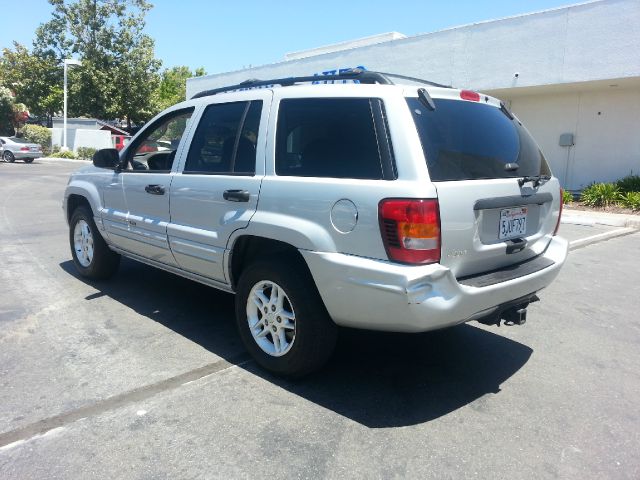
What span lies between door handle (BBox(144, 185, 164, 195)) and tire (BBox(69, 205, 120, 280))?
1.26m

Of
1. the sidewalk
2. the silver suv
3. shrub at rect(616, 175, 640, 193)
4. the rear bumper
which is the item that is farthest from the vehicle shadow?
shrub at rect(616, 175, 640, 193)

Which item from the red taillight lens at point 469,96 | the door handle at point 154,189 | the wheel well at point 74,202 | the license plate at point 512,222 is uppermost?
the red taillight lens at point 469,96

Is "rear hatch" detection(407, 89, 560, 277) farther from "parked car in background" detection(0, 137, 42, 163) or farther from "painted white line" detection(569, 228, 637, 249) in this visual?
"parked car in background" detection(0, 137, 42, 163)

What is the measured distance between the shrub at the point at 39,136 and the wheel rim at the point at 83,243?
37037 mm

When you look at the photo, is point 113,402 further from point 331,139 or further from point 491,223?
point 491,223

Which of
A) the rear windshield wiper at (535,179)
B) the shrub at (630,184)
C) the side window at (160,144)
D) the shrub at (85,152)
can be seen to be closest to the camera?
the rear windshield wiper at (535,179)

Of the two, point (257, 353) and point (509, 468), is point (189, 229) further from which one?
point (509, 468)

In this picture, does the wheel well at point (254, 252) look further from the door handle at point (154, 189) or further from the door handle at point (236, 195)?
the door handle at point (154, 189)

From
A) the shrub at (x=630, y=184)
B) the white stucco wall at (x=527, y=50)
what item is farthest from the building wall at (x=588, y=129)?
the white stucco wall at (x=527, y=50)

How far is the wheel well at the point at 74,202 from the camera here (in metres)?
5.93

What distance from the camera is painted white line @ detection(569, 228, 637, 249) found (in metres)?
9.23

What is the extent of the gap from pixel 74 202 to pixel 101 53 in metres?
38.6

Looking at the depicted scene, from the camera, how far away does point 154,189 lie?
465 centimetres

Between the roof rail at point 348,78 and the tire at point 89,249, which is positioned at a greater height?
the roof rail at point 348,78
